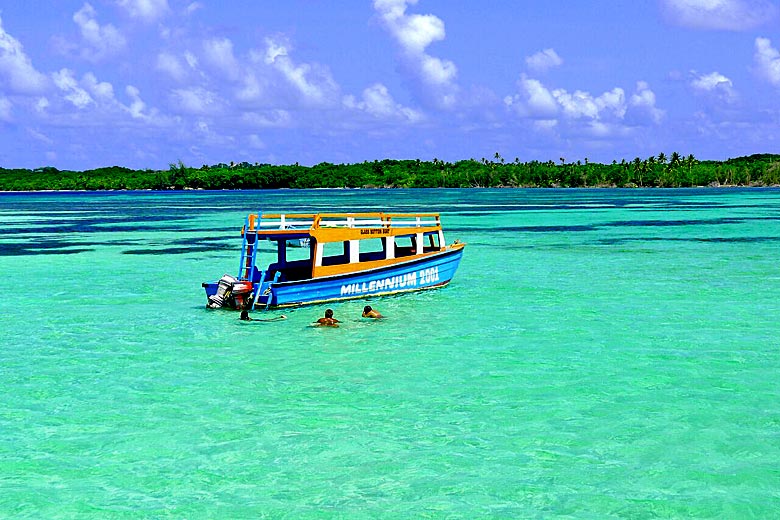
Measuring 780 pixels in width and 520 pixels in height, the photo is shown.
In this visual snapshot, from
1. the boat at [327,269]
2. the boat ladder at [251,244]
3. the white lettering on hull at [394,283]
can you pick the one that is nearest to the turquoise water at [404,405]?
the white lettering on hull at [394,283]

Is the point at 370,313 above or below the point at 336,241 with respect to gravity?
below

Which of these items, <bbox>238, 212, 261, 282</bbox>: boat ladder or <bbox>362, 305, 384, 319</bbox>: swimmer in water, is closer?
<bbox>362, 305, 384, 319</bbox>: swimmer in water

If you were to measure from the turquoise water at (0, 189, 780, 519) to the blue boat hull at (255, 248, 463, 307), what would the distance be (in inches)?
22.0

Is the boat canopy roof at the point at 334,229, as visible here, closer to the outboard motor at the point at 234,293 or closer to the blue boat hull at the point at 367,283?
the blue boat hull at the point at 367,283

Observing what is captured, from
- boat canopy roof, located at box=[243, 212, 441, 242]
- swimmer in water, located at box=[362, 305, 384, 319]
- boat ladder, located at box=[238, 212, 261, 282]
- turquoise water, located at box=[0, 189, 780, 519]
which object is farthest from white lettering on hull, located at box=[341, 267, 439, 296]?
boat ladder, located at box=[238, 212, 261, 282]

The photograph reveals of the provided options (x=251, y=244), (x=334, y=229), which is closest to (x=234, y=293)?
(x=251, y=244)

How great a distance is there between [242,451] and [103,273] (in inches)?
1122

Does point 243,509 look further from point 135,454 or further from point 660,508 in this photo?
point 660,508

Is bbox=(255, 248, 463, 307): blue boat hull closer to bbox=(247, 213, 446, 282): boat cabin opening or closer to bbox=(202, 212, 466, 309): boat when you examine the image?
bbox=(202, 212, 466, 309): boat

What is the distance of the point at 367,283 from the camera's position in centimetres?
2955

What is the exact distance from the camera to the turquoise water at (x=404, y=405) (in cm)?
1266

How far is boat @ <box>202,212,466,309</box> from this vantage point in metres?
27.8

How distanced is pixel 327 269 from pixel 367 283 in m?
1.37

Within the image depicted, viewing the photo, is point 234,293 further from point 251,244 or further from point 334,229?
point 334,229
